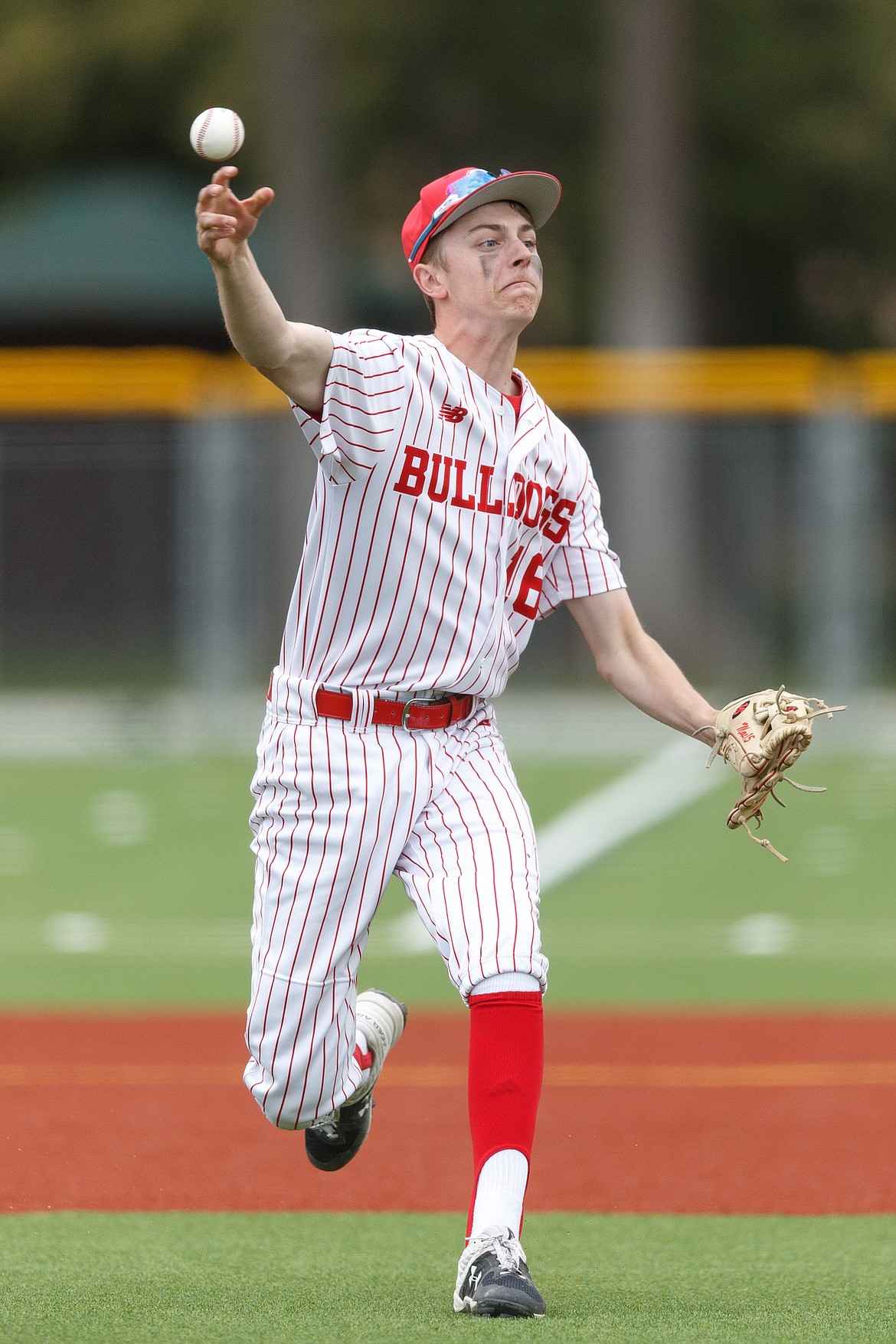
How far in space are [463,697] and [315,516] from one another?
47 centimetres

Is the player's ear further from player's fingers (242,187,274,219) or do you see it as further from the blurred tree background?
the blurred tree background

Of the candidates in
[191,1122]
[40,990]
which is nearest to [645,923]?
[40,990]

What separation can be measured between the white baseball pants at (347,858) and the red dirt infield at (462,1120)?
44.5 inches

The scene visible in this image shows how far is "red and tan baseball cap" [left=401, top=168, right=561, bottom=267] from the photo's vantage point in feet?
13.6

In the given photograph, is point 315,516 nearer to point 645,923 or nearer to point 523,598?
point 523,598

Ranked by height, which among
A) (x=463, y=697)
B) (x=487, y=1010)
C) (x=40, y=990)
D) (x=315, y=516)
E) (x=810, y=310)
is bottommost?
(x=40, y=990)

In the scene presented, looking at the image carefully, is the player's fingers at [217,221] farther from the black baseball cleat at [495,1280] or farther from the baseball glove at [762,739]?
the black baseball cleat at [495,1280]

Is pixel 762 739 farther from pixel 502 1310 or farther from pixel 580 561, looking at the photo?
pixel 502 1310

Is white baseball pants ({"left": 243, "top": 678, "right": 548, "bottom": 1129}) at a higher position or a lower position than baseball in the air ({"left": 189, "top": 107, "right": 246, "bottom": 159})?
lower

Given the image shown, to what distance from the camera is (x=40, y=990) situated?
27.2ft

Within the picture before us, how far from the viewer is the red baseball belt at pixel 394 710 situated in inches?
159

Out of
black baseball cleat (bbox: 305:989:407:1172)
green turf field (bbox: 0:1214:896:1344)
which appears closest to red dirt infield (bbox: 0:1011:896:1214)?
green turf field (bbox: 0:1214:896:1344)

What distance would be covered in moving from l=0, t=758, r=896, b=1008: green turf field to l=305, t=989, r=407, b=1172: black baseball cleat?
3.41 meters

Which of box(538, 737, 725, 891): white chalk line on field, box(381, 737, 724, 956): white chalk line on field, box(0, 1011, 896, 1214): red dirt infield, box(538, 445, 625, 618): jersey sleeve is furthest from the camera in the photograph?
box(538, 737, 725, 891): white chalk line on field
